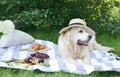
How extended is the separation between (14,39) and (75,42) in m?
1.22

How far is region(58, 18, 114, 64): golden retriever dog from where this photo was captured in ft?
14.3

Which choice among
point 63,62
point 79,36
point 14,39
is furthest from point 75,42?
point 14,39

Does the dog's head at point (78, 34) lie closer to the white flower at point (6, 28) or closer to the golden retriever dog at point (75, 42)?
the golden retriever dog at point (75, 42)

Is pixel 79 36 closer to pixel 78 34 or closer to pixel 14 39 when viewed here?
pixel 78 34

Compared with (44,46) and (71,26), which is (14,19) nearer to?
(44,46)

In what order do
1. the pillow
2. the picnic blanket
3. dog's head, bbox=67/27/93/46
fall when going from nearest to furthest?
the picnic blanket < dog's head, bbox=67/27/93/46 < the pillow

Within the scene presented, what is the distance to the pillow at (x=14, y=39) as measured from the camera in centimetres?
511

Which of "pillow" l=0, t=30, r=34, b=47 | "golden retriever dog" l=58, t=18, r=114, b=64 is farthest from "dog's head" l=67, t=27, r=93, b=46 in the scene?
"pillow" l=0, t=30, r=34, b=47

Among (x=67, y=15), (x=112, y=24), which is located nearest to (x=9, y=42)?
(x=67, y=15)

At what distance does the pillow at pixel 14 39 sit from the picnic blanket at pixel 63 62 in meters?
0.08

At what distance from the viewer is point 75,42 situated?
173 inches

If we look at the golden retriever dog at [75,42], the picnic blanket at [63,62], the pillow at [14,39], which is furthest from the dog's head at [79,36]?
the pillow at [14,39]

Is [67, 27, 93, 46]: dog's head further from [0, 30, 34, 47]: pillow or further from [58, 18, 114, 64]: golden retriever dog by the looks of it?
[0, 30, 34, 47]: pillow

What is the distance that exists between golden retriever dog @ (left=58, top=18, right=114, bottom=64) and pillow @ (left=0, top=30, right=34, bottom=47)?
3.07 ft
